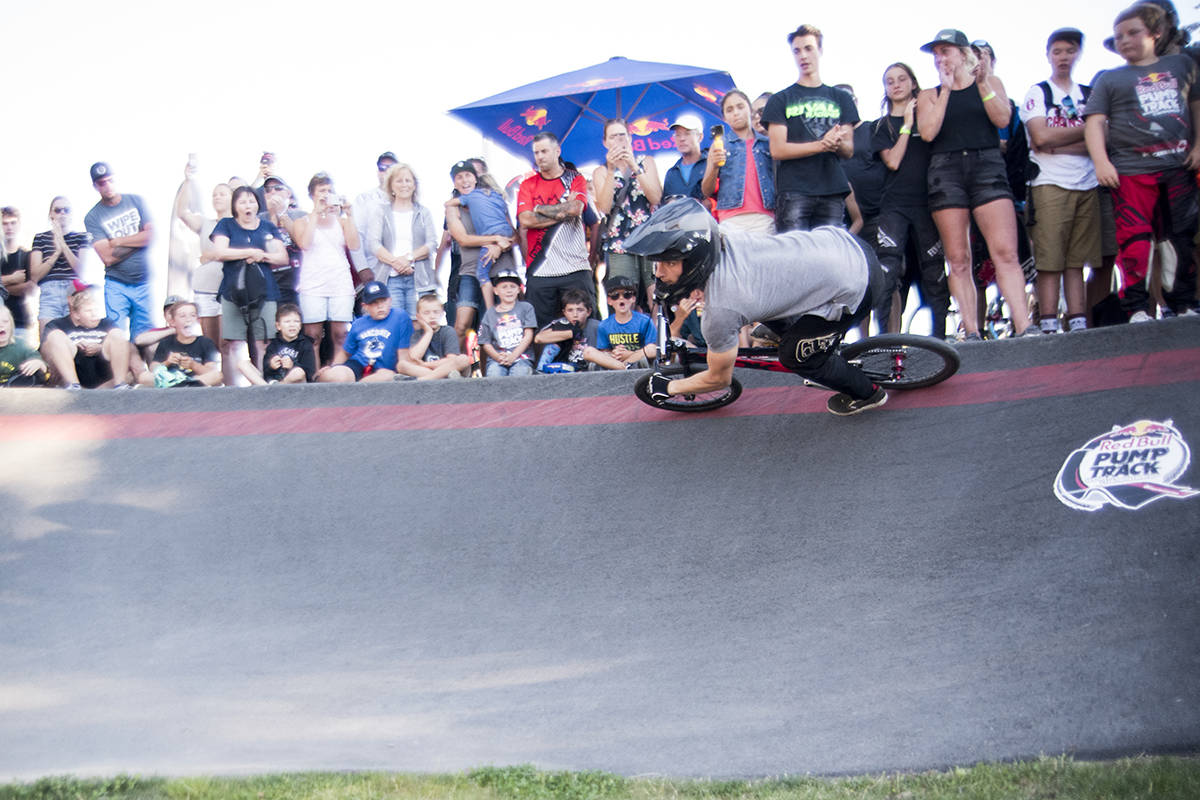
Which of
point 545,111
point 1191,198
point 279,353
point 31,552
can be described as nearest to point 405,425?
point 279,353

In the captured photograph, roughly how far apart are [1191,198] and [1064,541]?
294 centimetres

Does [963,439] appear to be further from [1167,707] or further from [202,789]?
[202,789]

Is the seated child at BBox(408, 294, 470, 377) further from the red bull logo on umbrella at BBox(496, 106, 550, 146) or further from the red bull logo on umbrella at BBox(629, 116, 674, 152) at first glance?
the red bull logo on umbrella at BBox(629, 116, 674, 152)

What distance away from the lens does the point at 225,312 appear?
905cm

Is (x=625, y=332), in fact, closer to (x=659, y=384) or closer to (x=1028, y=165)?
(x=659, y=384)

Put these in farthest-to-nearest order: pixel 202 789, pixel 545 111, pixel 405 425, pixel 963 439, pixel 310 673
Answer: pixel 545 111
pixel 405 425
pixel 963 439
pixel 310 673
pixel 202 789

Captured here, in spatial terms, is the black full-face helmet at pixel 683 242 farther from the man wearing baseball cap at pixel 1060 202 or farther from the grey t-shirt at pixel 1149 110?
the grey t-shirt at pixel 1149 110

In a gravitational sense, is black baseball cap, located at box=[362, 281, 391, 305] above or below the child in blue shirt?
below

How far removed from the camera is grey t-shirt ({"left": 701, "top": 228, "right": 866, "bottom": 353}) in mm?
5594

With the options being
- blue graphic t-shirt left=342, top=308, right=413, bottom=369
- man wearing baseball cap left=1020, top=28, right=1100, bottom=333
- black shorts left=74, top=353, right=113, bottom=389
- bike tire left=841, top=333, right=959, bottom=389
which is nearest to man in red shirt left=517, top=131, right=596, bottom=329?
blue graphic t-shirt left=342, top=308, right=413, bottom=369

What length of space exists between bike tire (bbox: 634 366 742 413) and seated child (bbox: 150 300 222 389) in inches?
153

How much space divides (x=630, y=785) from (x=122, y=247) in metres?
7.24

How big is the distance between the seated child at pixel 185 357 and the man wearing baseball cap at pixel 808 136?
15.7 feet

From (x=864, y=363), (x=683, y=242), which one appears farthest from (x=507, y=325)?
(x=683, y=242)
